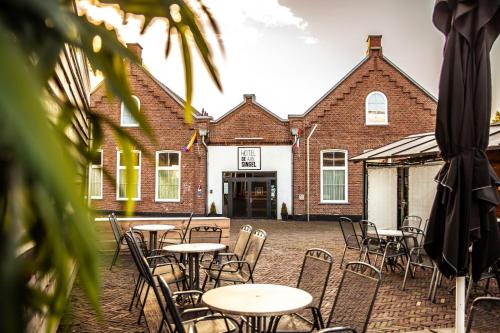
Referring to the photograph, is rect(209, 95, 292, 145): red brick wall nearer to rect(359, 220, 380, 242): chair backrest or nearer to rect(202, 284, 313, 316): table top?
rect(359, 220, 380, 242): chair backrest

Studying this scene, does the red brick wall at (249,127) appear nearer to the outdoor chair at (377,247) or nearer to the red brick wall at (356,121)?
the red brick wall at (356,121)

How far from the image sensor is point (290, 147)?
803 inches

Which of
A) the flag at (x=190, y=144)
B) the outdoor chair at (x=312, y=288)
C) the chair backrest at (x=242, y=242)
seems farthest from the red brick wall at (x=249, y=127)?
the outdoor chair at (x=312, y=288)

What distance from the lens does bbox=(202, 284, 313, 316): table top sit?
121 inches

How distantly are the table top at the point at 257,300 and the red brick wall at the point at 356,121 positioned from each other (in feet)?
54.2

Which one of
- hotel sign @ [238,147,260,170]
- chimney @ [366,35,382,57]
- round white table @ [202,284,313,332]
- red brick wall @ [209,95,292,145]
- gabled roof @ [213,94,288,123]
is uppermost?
chimney @ [366,35,382,57]

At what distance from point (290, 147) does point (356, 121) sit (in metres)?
3.30

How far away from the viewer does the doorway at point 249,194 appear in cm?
2039

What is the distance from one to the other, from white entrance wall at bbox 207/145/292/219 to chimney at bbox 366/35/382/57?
5869mm

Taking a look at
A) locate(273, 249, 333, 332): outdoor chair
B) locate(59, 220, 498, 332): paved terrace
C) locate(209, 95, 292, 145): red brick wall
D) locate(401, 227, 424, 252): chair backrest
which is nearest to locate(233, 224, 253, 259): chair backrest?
locate(59, 220, 498, 332): paved terrace

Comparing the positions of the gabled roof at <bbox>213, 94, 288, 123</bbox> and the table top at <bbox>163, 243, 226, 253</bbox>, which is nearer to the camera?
the table top at <bbox>163, 243, 226, 253</bbox>

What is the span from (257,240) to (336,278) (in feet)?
8.13

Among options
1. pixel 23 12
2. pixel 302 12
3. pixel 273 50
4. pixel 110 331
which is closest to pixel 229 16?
pixel 23 12

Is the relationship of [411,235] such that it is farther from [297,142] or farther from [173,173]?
[173,173]
